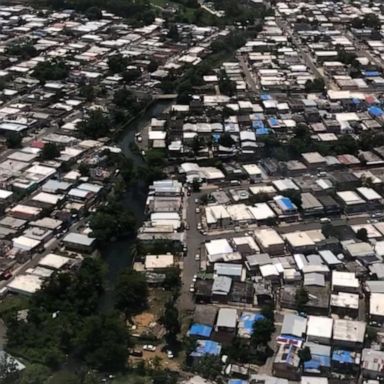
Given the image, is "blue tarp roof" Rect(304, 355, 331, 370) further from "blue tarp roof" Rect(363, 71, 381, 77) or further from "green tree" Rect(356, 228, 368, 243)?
"blue tarp roof" Rect(363, 71, 381, 77)

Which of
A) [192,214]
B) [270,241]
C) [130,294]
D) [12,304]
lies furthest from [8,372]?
[192,214]

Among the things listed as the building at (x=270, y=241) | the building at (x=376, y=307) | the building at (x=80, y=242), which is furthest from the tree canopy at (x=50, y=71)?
the building at (x=376, y=307)

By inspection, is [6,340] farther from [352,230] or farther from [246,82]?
[246,82]

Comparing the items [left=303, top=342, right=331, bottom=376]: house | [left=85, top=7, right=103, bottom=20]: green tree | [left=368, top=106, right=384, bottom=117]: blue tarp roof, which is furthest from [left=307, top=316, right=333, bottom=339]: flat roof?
[left=85, top=7, right=103, bottom=20]: green tree

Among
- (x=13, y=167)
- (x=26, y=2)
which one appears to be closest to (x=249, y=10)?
(x=26, y=2)

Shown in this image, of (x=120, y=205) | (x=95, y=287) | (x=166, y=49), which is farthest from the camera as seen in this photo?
(x=166, y=49)
